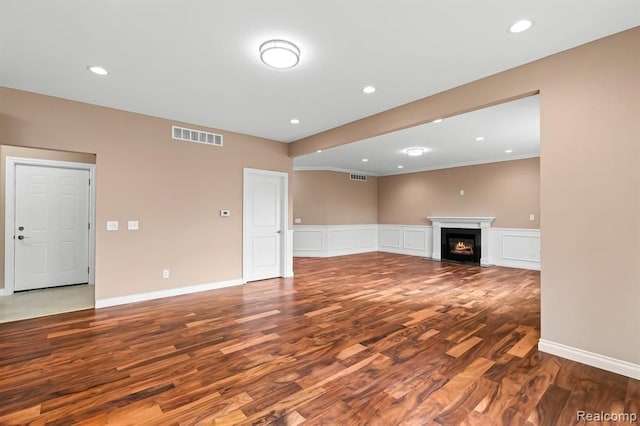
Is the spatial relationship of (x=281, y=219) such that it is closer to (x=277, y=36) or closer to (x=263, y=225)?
(x=263, y=225)

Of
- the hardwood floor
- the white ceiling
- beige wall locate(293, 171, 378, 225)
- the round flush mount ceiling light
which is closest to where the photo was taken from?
the hardwood floor

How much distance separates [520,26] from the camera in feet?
7.41

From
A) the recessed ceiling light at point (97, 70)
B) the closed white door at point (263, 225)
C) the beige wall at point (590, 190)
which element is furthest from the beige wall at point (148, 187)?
the beige wall at point (590, 190)

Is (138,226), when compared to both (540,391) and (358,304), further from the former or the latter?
(540,391)

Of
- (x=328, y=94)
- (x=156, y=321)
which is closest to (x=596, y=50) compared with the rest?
(x=328, y=94)

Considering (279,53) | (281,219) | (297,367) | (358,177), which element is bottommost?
(297,367)

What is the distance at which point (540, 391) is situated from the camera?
2.07 meters

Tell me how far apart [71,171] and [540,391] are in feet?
23.2

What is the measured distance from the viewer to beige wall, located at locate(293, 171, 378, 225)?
8930mm

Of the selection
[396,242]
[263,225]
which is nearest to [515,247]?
[396,242]

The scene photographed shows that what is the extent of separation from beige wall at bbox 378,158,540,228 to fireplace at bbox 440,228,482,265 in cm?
52

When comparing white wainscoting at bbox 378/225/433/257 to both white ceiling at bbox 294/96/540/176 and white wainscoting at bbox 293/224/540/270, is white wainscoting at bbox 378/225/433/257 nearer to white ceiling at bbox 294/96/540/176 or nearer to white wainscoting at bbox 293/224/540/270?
white wainscoting at bbox 293/224/540/270

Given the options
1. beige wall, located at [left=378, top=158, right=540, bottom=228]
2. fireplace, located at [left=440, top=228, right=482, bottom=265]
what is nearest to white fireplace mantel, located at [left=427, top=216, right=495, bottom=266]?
fireplace, located at [left=440, top=228, right=482, bottom=265]

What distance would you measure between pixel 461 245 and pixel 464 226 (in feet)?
1.79
